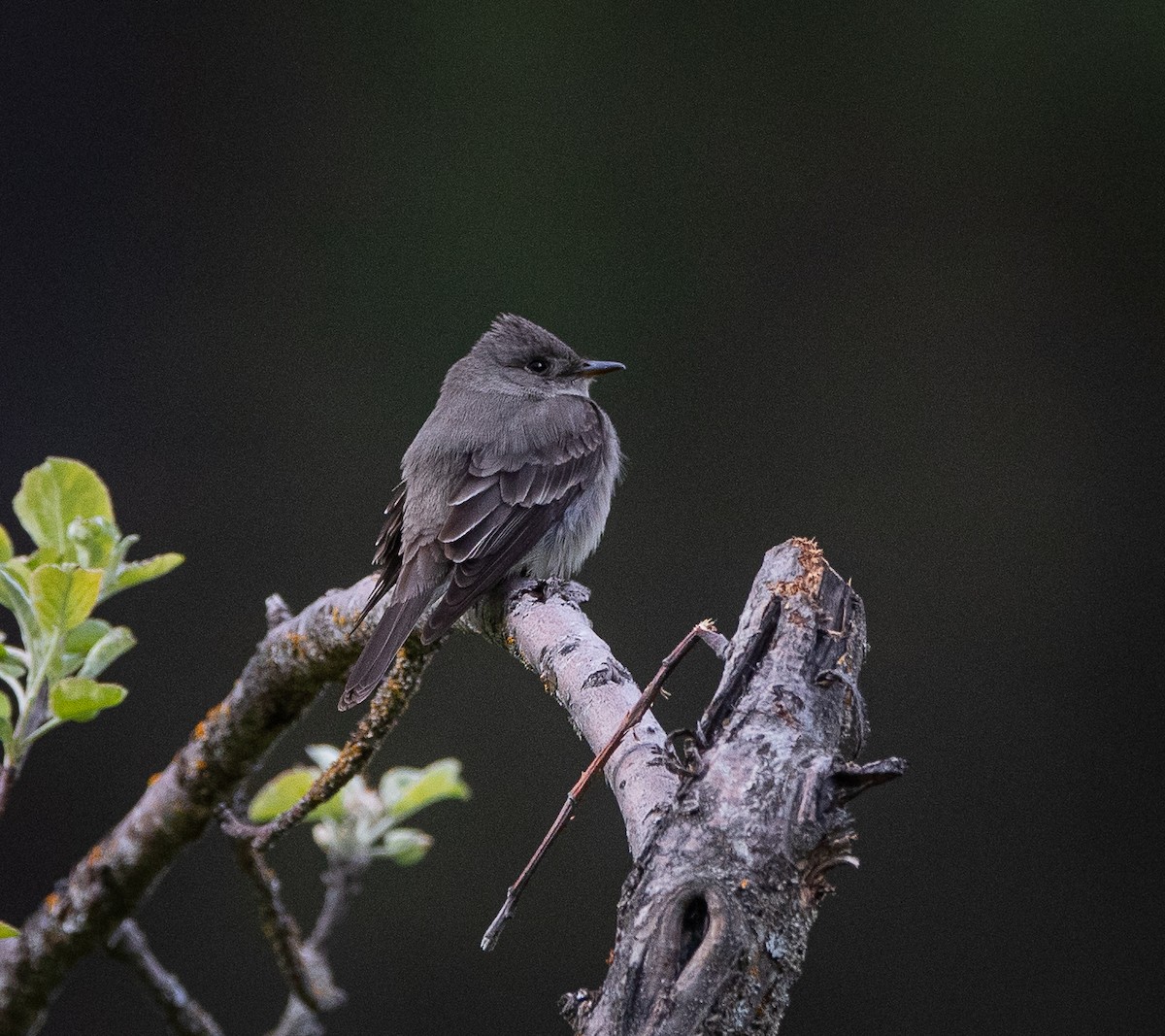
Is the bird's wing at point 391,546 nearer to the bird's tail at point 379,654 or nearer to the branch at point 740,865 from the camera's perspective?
the bird's tail at point 379,654

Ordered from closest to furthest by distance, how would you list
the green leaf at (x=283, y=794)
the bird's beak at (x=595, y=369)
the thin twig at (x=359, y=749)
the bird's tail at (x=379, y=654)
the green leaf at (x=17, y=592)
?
the green leaf at (x=17, y=592) → the thin twig at (x=359, y=749) → the bird's tail at (x=379, y=654) → the green leaf at (x=283, y=794) → the bird's beak at (x=595, y=369)

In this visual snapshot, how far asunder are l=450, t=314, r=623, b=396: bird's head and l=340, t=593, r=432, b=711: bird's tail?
1.28 metres

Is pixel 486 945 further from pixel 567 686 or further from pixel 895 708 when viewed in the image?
pixel 895 708

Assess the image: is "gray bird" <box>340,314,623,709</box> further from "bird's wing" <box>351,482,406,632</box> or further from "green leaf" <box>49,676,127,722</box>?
"green leaf" <box>49,676,127,722</box>

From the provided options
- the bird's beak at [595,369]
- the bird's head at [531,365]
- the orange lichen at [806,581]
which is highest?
the bird's beak at [595,369]

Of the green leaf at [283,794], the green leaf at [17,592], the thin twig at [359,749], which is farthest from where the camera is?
the green leaf at [283,794]

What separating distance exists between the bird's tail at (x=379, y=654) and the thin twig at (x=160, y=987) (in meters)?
0.51

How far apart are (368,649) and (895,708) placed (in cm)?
293

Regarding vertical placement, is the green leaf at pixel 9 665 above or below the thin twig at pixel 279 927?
below

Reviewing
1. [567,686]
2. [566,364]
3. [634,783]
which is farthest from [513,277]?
[634,783]

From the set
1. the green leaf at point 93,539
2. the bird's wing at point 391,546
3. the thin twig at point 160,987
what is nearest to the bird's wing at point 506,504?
the bird's wing at point 391,546

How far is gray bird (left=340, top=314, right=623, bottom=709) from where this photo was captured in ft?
6.80

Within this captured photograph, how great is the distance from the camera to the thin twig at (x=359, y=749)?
1.75 meters

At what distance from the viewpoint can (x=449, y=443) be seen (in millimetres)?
2666
